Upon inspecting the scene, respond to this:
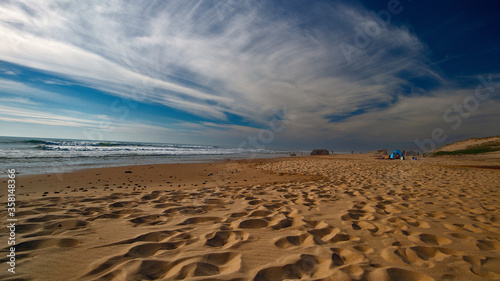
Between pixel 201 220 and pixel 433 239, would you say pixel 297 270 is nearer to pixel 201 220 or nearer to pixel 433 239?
pixel 201 220

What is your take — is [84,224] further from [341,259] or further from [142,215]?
[341,259]

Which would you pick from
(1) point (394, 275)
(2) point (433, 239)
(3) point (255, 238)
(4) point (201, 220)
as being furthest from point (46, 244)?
(2) point (433, 239)

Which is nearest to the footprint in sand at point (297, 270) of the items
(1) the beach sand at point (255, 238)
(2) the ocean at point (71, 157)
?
(1) the beach sand at point (255, 238)

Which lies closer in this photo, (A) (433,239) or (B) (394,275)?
(B) (394,275)

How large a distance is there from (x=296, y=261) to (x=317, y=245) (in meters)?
0.51

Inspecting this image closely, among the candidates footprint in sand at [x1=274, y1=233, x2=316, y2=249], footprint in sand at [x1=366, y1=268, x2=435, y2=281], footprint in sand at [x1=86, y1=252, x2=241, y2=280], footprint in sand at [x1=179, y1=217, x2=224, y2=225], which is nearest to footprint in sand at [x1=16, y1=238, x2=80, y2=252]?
footprint in sand at [x1=86, y1=252, x2=241, y2=280]

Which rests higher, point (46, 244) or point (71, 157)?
point (71, 157)

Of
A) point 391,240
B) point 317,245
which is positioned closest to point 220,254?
point 317,245

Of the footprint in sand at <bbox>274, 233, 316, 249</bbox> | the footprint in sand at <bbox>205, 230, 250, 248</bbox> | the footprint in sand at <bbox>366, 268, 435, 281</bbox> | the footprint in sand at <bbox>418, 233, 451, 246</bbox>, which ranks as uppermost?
the footprint in sand at <bbox>418, 233, 451, 246</bbox>

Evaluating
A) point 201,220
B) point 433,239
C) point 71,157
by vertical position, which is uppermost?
point 71,157

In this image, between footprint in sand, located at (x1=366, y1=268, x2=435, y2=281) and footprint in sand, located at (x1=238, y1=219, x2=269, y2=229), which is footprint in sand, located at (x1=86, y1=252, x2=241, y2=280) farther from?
footprint in sand, located at (x1=366, y1=268, x2=435, y2=281)

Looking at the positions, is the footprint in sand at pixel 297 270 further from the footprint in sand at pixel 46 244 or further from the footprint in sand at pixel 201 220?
the footprint in sand at pixel 46 244

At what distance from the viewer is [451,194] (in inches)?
202

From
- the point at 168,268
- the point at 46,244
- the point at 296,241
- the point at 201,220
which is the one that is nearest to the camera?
the point at 168,268
